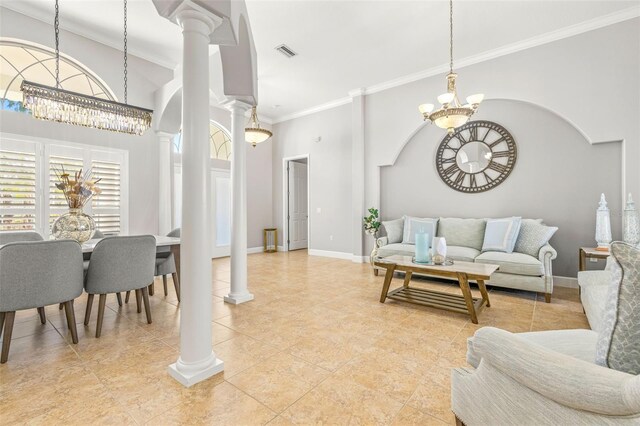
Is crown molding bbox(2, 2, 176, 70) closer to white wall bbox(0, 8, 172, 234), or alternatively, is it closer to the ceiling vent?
white wall bbox(0, 8, 172, 234)

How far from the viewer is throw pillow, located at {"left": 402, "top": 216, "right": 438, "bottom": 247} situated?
476 centimetres

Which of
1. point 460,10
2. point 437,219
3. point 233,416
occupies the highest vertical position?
point 460,10

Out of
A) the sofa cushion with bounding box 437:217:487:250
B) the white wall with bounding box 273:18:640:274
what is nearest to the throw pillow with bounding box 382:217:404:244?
the white wall with bounding box 273:18:640:274

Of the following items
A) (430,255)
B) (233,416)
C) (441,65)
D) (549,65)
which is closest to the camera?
(233,416)

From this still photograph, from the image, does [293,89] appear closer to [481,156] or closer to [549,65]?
[481,156]

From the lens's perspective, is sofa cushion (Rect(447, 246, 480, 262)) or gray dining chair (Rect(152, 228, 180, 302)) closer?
gray dining chair (Rect(152, 228, 180, 302))

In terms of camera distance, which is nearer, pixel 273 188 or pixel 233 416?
pixel 233 416

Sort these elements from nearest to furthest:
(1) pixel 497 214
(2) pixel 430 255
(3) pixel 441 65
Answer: (2) pixel 430 255, (1) pixel 497 214, (3) pixel 441 65

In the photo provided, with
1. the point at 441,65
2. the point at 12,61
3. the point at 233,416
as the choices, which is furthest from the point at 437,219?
the point at 12,61

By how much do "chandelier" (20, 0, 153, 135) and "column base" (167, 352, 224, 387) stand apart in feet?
8.75

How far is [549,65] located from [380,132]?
2651mm

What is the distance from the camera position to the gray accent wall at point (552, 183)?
3.88 m

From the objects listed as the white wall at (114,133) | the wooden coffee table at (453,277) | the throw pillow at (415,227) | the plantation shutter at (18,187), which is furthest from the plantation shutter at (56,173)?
the throw pillow at (415,227)

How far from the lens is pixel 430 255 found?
3.48m
